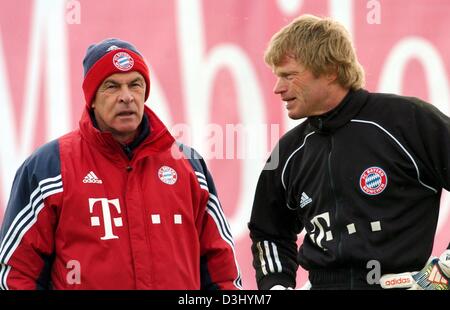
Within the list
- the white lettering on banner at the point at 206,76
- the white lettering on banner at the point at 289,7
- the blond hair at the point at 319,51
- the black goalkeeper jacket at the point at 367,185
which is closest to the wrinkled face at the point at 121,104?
the blond hair at the point at 319,51

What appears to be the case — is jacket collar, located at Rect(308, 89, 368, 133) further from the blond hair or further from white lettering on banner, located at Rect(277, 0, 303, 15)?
white lettering on banner, located at Rect(277, 0, 303, 15)

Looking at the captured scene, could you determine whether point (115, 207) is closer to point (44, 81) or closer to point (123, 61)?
point (123, 61)

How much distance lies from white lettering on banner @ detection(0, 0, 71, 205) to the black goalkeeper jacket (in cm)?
162

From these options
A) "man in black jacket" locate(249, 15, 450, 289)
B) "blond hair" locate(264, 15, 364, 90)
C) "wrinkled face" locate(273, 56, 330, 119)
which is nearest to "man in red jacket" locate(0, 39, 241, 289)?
"man in black jacket" locate(249, 15, 450, 289)

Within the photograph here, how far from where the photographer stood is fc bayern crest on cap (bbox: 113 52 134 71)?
4.78 m

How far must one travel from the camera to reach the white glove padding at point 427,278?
441 cm

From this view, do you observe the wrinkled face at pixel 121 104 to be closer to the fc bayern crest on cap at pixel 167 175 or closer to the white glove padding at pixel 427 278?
the fc bayern crest on cap at pixel 167 175

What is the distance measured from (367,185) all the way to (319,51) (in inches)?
25.0

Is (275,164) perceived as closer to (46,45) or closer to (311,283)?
(311,283)

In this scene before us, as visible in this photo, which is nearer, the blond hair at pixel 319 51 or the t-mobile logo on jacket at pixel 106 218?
the t-mobile logo on jacket at pixel 106 218

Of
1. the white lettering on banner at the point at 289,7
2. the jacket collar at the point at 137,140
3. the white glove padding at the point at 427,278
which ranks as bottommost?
the white glove padding at the point at 427,278

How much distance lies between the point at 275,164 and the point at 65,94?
156 centimetres
